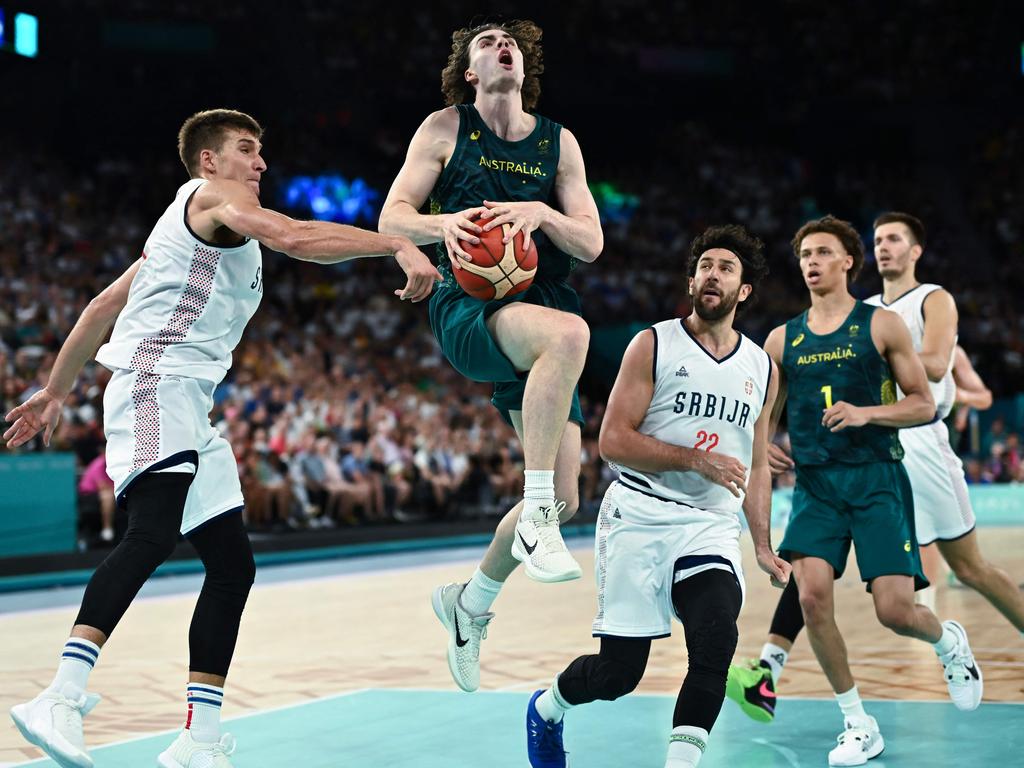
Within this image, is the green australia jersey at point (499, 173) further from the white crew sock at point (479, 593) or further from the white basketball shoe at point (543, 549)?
the white crew sock at point (479, 593)

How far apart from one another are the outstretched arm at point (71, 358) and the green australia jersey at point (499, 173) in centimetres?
123

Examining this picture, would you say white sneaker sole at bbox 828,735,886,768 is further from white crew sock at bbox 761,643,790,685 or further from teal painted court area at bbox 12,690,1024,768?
white crew sock at bbox 761,643,790,685

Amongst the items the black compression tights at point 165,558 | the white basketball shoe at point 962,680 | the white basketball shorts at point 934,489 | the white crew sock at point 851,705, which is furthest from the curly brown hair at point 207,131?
the white basketball shoe at point 962,680

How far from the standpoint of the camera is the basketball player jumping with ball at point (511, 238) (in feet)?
14.6

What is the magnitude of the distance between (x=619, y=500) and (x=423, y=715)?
2093 millimetres

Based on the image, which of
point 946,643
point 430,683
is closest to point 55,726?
point 430,683

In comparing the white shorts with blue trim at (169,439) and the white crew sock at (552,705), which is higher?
the white shorts with blue trim at (169,439)

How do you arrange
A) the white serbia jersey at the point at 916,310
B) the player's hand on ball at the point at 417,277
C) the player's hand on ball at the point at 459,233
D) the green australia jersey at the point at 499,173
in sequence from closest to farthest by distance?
1. the player's hand on ball at the point at 417,277
2. the player's hand on ball at the point at 459,233
3. the green australia jersey at the point at 499,173
4. the white serbia jersey at the point at 916,310

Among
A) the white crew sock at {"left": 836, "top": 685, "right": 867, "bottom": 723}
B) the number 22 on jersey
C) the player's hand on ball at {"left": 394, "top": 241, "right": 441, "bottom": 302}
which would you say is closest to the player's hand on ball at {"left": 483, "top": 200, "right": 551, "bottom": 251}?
the player's hand on ball at {"left": 394, "top": 241, "right": 441, "bottom": 302}

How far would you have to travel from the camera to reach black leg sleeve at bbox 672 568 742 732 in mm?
4461

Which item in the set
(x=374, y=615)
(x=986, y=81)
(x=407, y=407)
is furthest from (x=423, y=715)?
(x=986, y=81)

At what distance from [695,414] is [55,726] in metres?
2.52

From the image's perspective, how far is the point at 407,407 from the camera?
1766 centimetres

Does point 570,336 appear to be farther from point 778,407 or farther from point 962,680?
point 962,680
